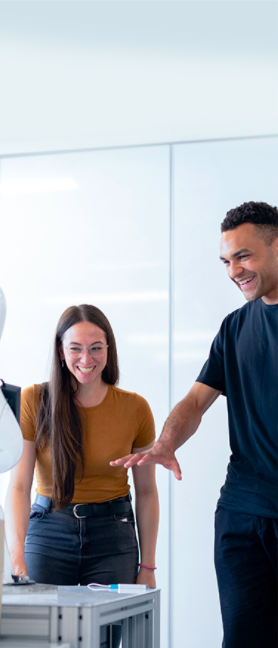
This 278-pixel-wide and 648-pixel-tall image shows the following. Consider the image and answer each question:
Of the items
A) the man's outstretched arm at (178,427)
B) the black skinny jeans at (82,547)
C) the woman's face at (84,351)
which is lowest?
the black skinny jeans at (82,547)

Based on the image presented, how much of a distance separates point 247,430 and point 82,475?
524 millimetres

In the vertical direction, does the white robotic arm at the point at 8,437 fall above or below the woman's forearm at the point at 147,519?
above

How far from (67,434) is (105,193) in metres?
1.65

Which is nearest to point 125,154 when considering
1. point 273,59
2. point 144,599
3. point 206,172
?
point 206,172

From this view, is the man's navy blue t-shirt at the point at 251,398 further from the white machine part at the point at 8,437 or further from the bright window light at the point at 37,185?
the bright window light at the point at 37,185

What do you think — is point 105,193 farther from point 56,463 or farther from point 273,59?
point 56,463

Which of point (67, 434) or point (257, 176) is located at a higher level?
point (257, 176)

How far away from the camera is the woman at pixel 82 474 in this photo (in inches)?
79.6

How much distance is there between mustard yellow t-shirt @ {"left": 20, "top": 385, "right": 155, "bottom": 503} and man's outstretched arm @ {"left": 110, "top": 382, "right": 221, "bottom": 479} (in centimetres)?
20

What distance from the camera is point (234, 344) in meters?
2.07

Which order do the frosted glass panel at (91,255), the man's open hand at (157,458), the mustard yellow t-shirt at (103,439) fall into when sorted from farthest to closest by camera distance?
the frosted glass panel at (91,255), the mustard yellow t-shirt at (103,439), the man's open hand at (157,458)

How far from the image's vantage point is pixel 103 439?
7.08 feet

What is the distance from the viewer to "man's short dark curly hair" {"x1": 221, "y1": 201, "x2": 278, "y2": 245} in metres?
2.01

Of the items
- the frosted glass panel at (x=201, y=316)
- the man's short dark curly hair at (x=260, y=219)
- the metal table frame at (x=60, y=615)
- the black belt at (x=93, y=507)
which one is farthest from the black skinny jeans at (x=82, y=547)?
the frosted glass panel at (x=201, y=316)
